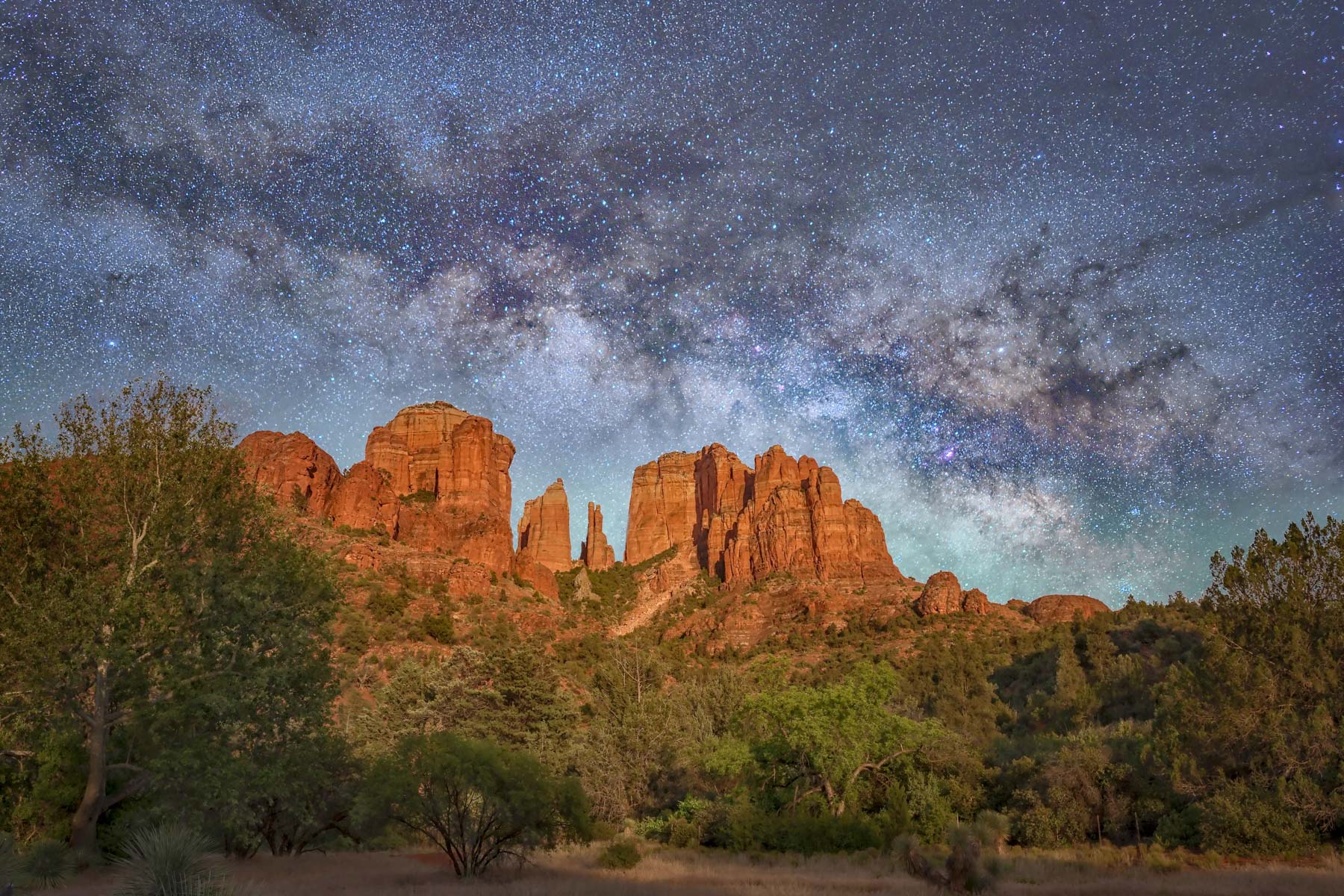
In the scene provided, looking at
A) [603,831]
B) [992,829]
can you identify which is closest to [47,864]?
[603,831]

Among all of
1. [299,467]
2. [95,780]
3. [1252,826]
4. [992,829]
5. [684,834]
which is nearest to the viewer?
[95,780]

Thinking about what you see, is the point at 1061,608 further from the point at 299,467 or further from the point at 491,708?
the point at 299,467

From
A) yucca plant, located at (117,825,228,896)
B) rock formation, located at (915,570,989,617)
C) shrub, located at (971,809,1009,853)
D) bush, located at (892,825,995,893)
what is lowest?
shrub, located at (971,809,1009,853)

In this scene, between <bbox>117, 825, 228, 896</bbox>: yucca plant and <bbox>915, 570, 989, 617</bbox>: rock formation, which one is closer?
<bbox>117, 825, 228, 896</bbox>: yucca plant

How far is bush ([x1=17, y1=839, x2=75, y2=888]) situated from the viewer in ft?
57.4

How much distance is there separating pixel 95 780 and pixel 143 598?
5004 millimetres

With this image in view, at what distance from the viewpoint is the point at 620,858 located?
24.5m

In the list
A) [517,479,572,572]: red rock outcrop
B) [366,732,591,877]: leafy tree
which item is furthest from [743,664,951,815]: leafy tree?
[517,479,572,572]: red rock outcrop

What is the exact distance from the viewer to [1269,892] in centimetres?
1681

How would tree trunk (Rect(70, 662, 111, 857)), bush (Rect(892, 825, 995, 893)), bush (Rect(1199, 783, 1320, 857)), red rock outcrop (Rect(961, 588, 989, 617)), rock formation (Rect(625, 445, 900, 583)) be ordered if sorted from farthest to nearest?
rock formation (Rect(625, 445, 900, 583)), red rock outcrop (Rect(961, 588, 989, 617)), bush (Rect(1199, 783, 1320, 857)), tree trunk (Rect(70, 662, 111, 857)), bush (Rect(892, 825, 995, 893))

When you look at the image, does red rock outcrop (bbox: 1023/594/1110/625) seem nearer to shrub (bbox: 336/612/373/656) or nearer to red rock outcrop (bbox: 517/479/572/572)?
shrub (bbox: 336/612/373/656)

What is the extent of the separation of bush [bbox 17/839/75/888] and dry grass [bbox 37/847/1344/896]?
1.37 feet

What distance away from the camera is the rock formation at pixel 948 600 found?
98250 mm

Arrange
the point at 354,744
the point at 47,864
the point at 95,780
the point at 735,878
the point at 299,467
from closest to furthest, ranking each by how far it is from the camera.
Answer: the point at 47,864 → the point at 95,780 → the point at 735,878 → the point at 354,744 → the point at 299,467
